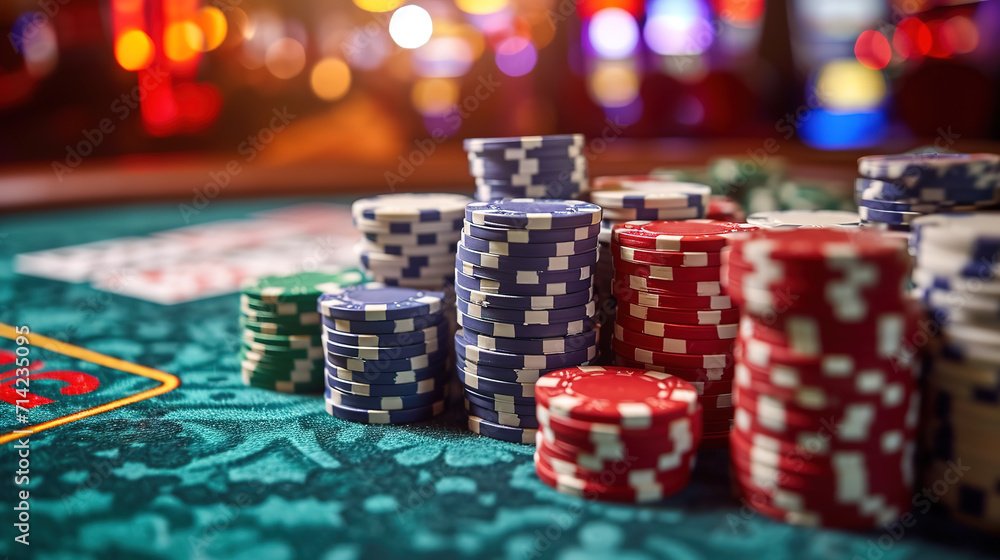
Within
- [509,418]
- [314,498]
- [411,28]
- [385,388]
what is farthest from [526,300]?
[411,28]

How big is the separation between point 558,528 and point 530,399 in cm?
60

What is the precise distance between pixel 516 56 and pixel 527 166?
8.63 meters

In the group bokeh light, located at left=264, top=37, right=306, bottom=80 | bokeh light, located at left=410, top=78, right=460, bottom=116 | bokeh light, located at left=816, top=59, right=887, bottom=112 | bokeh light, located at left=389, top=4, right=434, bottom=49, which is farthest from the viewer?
bokeh light, located at left=264, top=37, right=306, bottom=80

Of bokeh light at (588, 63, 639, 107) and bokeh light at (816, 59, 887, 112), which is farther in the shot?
bokeh light at (588, 63, 639, 107)

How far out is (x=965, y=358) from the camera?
6.18 ft

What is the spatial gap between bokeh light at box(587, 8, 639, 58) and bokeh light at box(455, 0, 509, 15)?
1665 millimetres

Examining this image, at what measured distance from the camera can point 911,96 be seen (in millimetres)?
8977

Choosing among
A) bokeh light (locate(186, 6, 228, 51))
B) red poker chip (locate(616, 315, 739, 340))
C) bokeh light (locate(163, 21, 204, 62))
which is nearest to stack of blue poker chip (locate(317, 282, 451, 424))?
red poker chip (locate(616, 315, 739, 340))

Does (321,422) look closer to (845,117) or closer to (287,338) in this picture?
(287,338)

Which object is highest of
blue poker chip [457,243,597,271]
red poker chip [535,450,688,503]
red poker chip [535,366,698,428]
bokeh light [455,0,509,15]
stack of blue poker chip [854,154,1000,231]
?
bokeh light [455,0,509,15]

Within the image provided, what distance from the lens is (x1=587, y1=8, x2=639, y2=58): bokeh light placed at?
34.0ft

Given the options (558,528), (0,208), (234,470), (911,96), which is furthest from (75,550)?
(911,96)

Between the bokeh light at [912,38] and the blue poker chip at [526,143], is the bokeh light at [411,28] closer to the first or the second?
the bokeh light at [912,38]

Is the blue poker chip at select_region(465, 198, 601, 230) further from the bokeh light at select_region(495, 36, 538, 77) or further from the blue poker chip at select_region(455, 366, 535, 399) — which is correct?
the bokeh light at select_region(495, 36, 538, 77)
